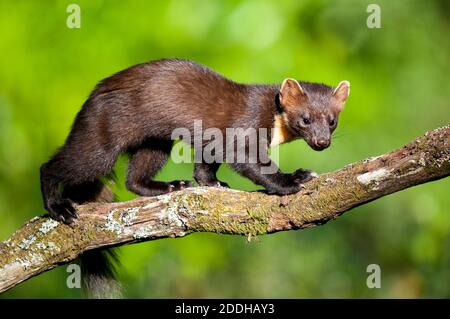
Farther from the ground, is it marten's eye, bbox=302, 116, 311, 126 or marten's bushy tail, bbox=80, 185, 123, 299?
marten's eye, bbox=302, 116, 311, 126

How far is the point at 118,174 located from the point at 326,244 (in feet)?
13.5

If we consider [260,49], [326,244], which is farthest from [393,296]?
[260,49]

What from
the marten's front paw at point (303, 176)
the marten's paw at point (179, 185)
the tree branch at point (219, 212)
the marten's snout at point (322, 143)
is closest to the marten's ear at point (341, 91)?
the marten's snout at point (322, 143)

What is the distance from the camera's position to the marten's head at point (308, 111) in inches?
288

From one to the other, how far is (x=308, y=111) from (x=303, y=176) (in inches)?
28.8

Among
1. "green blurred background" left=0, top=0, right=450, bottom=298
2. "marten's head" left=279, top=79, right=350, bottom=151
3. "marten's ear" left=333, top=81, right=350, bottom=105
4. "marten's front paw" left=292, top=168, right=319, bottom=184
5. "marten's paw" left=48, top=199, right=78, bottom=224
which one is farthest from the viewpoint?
"green blurred background" left=0, top=0, right=450, bottom=298

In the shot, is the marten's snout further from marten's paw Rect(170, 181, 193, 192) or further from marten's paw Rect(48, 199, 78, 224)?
marten's paw Rect(48, 199, 78, 224)

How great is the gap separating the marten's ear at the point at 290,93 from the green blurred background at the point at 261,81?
2419 millimetres

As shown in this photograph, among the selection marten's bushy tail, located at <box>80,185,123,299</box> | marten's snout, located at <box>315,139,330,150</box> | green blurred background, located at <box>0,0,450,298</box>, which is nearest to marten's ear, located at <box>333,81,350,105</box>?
marten's snout, located at <box>315,139,330,150</box>

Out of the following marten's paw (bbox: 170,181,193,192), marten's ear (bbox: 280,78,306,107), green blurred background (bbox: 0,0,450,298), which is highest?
green blurred background (bbox: 0,0,450,298)

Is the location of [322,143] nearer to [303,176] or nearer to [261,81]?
[303,176]

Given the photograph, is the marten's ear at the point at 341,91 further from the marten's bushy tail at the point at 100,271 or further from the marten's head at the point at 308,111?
the marten's bushy tail at the point at 100,271

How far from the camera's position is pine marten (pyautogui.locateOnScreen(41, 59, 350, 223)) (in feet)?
24.1

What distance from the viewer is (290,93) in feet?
24.2
